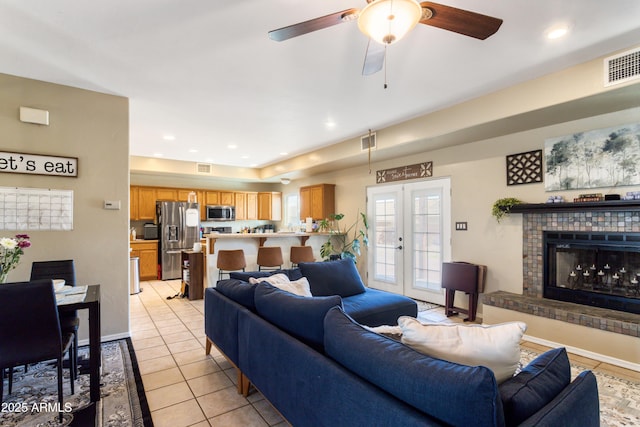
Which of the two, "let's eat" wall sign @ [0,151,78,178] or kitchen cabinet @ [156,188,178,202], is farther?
kitchen cabinet @ [156,188,178,202]

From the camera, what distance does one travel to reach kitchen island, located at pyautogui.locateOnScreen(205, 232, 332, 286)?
16.6 ft

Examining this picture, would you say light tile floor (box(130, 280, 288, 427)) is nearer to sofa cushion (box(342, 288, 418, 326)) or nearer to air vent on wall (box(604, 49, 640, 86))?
sofa cushion (box(342, 288, 418, 326))

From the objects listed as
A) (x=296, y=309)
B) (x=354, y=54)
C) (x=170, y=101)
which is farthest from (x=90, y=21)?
(x=296, y=309)

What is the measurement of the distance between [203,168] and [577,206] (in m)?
7.17

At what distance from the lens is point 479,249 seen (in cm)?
431

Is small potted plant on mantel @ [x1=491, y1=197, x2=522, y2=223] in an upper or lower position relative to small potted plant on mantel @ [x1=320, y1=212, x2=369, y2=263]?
upper

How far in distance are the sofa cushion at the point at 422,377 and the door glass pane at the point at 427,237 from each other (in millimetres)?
3830

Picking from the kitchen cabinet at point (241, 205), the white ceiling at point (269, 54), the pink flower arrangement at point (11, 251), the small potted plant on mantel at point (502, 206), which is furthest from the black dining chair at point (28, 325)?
the kitchen cabinet at point (241, 205)

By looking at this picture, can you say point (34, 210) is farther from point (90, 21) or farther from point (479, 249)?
point (479, 249)

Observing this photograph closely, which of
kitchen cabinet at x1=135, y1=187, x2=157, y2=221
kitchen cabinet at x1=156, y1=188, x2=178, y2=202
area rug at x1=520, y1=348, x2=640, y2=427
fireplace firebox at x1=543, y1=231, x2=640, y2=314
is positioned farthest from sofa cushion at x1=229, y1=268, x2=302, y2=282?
kitchen cabinet at x1=156, y1=188, x2=178, y2=202

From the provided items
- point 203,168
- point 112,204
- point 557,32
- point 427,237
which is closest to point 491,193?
point 427,237

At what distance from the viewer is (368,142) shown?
5059 mm

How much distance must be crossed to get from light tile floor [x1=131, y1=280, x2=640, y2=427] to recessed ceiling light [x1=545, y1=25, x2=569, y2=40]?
9.50 ft

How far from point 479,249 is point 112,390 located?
4.37m
